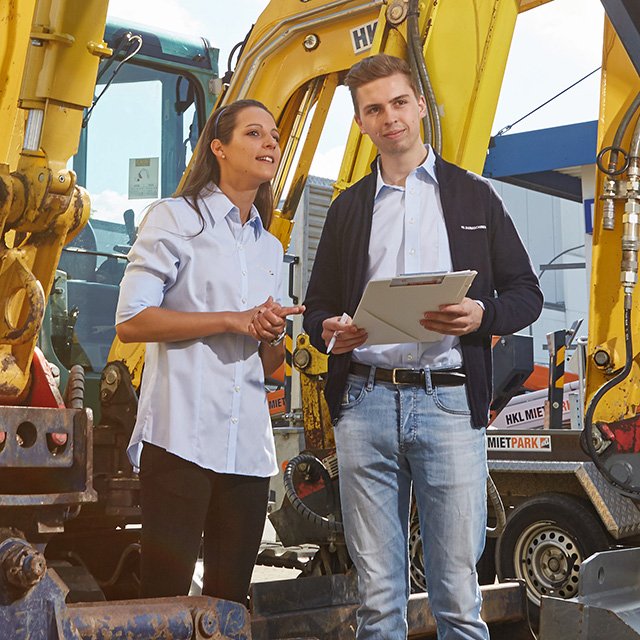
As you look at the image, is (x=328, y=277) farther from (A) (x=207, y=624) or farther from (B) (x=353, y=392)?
(A) (x=207, y=624)

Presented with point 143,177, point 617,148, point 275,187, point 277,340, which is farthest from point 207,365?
point 143,177

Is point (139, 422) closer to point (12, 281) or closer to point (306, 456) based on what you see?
point (12, 281)

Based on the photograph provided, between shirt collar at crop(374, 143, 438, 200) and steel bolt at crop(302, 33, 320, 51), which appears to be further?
steel bolt at crop(302, 33, 320, 51)

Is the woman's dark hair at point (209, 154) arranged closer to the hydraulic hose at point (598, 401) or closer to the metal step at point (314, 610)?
the metal step at point (314, 610)

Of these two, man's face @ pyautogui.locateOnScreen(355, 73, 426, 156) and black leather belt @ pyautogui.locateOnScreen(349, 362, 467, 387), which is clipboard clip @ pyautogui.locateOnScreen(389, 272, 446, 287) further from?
man's face @ pyautogui.locateOnScreen(355, 73, 426, 156)

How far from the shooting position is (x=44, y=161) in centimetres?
348

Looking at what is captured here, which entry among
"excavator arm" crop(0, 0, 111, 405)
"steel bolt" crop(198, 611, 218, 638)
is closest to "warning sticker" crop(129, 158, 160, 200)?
"excavator arm" crop(0, 0, 111, 405)

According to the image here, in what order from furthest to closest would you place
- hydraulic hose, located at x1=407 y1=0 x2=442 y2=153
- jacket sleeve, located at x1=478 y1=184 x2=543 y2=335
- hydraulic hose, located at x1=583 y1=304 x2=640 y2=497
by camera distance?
1. hydraulic hose, located at x1=583 y1=304 x2=640 y2=497
2. hydraulic hose, located at x1=407 y1=0 x2=442 y2=153
3. jacket sleeve, located at x1=478 y1=184 x2=543 y2=335

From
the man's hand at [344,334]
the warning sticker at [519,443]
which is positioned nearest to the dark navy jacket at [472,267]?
the man's hand at [344,334]

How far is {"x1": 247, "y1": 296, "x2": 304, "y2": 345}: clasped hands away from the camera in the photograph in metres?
2.80

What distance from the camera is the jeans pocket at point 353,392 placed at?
10.2 ft

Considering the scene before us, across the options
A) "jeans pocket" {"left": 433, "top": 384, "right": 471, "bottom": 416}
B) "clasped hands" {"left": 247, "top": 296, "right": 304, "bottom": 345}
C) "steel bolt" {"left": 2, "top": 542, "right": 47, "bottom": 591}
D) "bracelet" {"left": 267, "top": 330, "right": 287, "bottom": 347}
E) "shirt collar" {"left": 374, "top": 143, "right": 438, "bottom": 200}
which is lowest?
"steel bolt" {"left": 2, "top": 542, "right": 47, "bottom": 591}

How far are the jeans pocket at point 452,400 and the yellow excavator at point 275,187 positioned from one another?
32.8 inches

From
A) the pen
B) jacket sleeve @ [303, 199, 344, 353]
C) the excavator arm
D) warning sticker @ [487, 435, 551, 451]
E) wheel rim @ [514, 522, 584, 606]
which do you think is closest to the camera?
the pen
